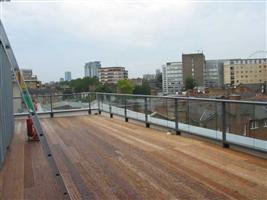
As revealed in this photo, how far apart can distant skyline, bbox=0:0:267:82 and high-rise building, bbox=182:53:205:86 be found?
68 cm

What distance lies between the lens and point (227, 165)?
466 cm

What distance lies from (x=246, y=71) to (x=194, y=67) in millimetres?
4740

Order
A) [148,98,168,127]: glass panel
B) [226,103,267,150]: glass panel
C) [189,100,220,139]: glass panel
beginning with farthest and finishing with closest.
Result: [148,98,168,127]: glass panel → [189,100,220,139]: glass panel → [226,103,267,150]: glass panel

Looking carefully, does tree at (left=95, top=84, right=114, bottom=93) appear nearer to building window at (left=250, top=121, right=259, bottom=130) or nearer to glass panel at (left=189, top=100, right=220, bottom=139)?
glass panel at (left=189, top=100, right=220, bottom=139)

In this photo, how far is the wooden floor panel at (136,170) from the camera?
3.72 metres

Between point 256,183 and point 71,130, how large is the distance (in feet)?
19.2

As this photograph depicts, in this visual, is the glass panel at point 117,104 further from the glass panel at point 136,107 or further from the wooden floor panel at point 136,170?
the wooden floor panel at point 136,170

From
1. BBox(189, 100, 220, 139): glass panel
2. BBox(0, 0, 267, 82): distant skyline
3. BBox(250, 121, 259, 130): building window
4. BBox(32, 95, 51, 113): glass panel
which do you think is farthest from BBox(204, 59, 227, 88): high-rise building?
BBox(32, 95, 51, 113): glass panel

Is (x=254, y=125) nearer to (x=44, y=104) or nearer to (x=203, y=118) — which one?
(x=203, y=118)

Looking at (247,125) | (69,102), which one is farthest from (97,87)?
(247,125)

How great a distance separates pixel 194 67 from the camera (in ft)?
45.6

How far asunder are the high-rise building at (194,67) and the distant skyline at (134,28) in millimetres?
683

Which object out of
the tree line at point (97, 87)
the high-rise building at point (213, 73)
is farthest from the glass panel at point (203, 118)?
the tree line at point (97, 87)

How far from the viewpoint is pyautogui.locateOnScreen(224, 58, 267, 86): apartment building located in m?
8.48
